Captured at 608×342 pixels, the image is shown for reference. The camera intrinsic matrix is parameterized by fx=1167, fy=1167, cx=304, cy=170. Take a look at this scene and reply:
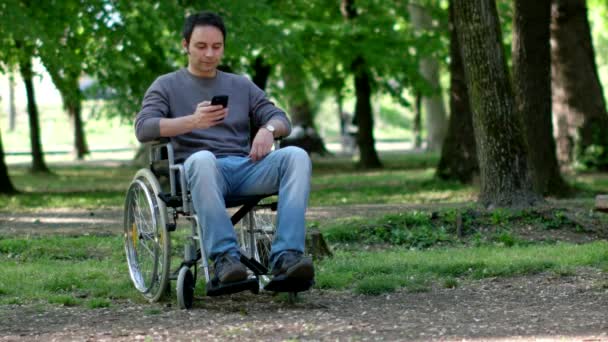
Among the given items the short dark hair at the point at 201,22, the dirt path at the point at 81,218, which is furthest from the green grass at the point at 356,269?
the dirt path at the point at 81,218

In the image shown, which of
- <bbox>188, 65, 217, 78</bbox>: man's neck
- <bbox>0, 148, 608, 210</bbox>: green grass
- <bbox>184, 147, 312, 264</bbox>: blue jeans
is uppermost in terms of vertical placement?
<bbox>188, 65, 217, 78</bbox>: man's neck

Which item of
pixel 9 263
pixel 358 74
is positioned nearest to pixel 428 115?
pixel 358 74

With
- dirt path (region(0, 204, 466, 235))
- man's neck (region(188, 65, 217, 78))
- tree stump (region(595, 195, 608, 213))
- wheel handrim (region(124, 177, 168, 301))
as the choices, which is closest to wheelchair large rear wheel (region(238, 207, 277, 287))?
wheel handrim (region(124, 177, 168, 301))

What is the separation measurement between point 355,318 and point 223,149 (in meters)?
1.29

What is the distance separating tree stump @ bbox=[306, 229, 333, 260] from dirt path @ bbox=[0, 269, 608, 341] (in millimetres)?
1454

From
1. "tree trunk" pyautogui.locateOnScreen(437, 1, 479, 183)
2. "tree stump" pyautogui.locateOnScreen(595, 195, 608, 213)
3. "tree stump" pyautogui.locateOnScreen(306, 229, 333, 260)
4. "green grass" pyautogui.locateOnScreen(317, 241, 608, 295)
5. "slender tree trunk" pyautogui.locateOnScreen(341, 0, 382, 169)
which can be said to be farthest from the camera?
"slender tree trunk" pyautogui.locateOnScreen(341, 0, 382, 169)

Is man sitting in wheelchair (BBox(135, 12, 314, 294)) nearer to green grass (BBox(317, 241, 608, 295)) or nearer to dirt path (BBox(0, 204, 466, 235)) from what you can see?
green grass (BBox(317, 241, 608, 295))

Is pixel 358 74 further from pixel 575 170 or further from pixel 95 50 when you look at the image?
pixel 95 50

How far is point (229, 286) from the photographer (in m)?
5.84

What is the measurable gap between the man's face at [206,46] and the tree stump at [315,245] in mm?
2032

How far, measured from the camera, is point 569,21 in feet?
63.4

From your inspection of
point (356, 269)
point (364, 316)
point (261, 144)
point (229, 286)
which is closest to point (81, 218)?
point (356, 269)

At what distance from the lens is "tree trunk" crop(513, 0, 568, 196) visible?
14.1m

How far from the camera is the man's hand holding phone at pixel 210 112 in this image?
6.15 metres
